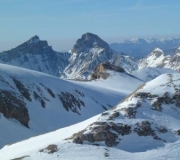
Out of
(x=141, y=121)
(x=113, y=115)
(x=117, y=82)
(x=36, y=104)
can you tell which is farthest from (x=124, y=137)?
(x=117, y=82)

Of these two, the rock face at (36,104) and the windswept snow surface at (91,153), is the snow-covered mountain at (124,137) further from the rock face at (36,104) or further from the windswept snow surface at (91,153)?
the rock face at (36,104)

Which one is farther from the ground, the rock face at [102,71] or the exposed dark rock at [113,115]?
the exposed dark rock at [113,115]

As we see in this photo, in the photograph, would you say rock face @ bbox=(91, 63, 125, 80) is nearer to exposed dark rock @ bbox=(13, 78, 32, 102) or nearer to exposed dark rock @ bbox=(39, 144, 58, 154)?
exposed dark rock @ bbox=(13, 78, 32, 102)

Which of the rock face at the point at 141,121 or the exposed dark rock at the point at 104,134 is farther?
the rock face at the point at 141,121

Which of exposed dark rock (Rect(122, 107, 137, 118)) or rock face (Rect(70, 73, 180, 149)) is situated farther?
exposed dark rock (Rect(122, 107, 137, 118))

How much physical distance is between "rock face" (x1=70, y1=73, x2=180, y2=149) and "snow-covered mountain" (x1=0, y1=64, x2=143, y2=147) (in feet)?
76.6

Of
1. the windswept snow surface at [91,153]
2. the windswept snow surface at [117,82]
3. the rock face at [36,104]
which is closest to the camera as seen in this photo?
the windswept snow surface at [91,153]

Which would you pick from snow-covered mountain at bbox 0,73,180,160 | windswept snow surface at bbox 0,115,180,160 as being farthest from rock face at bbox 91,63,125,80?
windswept snow surface at bbox 0,115,180,160

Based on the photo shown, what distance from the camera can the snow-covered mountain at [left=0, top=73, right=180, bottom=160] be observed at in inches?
1309

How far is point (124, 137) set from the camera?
35.8 m

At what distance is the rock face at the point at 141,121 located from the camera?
1399 inches

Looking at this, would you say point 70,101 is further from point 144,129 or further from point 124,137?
point 124,137

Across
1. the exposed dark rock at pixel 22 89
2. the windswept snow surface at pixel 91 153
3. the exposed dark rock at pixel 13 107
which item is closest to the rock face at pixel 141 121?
the windswept snow surface at pixel 91 153

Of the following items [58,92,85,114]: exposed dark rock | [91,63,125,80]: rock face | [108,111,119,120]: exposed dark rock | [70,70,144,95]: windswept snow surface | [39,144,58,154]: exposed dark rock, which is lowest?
[70,70,144,95]: windswept snow surface
